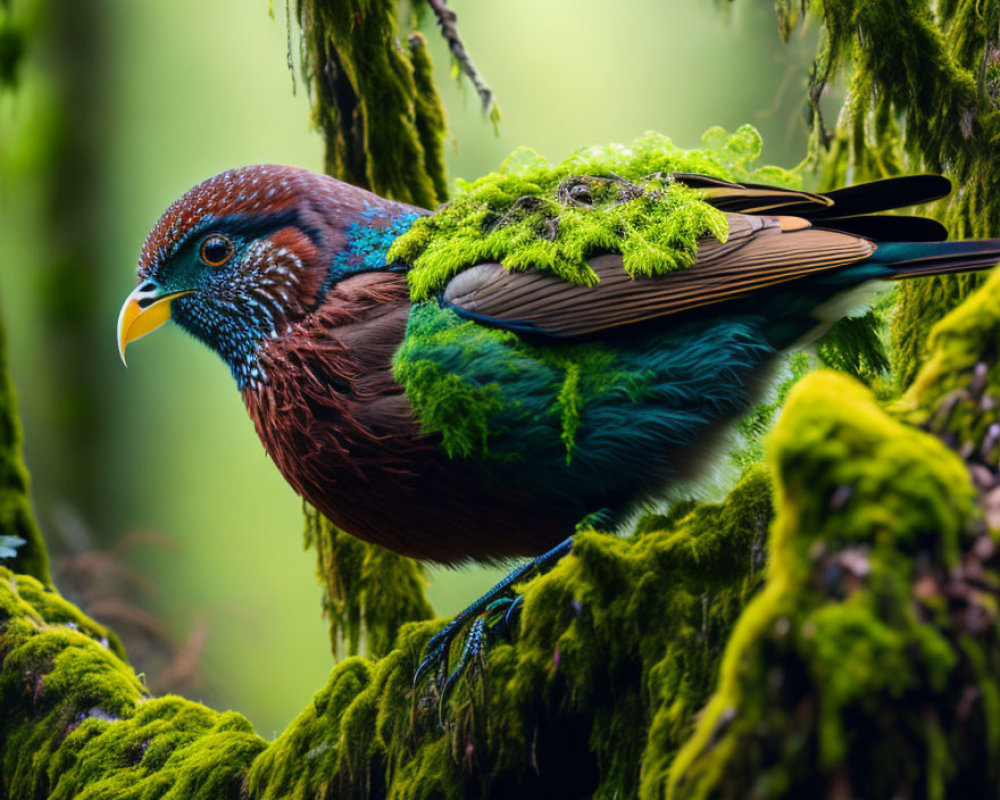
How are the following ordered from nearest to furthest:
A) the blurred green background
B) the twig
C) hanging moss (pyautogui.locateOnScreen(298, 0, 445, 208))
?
hanging moss (pyautogui.locateOnScreen(298, 0, 445, 208)) < the twig < the blurred green background

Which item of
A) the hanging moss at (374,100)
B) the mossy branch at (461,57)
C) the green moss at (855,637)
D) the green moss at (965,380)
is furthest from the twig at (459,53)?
the green moss at (855,637)

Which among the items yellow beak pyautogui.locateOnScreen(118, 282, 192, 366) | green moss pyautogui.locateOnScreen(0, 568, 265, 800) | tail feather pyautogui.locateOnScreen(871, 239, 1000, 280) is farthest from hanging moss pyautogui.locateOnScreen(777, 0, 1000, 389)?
green moss pyautogui.locateOnScreen(0, 568, 265, 800)

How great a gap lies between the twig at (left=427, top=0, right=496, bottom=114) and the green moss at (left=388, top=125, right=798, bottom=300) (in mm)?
1073

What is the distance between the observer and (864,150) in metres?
3.39

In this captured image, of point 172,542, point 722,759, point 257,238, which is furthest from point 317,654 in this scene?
point 722,759

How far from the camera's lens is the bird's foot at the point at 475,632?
203 centimetres

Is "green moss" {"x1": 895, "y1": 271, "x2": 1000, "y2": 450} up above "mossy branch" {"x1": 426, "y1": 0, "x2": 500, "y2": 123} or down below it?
below

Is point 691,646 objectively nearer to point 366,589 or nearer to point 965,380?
point 965,380

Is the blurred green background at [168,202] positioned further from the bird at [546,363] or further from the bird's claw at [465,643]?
the bird's claw at [465,643]

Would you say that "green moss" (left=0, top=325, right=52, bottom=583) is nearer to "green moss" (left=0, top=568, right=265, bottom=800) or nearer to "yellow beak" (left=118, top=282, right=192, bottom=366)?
"green moss" (left=0, top=568, right=265, bottom=800)

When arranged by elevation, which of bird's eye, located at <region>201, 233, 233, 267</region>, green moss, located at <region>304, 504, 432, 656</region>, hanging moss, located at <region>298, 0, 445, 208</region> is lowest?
green moss, located at <region>304, 504, 432, 656</region>

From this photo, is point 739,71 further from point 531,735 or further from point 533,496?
point 531,735

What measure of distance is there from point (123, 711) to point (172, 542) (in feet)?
13.5

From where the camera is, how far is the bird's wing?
222cm
